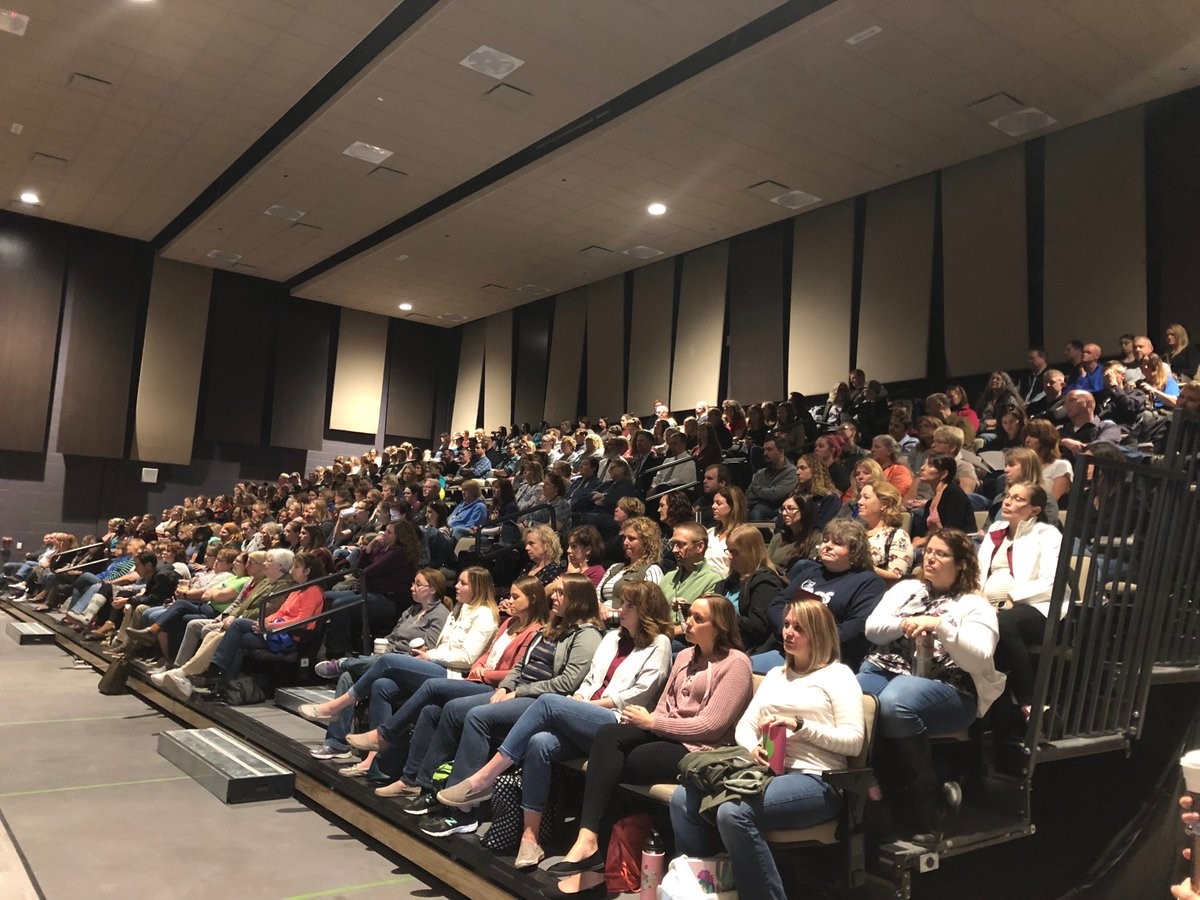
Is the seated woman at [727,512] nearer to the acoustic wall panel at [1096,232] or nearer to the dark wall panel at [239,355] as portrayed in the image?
the acoustic wall panel at [1096,232]

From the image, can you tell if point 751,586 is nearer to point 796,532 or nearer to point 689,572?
point 689,572

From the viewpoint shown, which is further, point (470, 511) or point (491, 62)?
point (470, 511)

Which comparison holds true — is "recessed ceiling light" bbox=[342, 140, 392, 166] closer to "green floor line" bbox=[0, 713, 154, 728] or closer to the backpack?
"green floor line" bbox=[0, 713, 154, 728]

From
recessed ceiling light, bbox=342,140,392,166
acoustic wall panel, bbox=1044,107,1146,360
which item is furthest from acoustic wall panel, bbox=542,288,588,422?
acoustic wall panel, bbox=1044,107,1146,360

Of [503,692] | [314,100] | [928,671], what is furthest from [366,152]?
[928,671]

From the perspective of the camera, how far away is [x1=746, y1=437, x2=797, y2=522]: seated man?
599 centimetres

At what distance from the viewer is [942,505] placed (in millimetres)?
4543

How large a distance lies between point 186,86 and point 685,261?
6095 millimetres

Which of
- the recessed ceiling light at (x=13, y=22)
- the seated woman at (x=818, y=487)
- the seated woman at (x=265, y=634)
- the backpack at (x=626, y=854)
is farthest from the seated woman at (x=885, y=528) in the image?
the recessed ceiling light at (x=13, y=22)

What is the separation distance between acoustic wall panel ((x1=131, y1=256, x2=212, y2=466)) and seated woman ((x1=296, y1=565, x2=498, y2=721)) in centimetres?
1051

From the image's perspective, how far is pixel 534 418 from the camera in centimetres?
1426

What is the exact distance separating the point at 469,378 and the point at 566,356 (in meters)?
3.00

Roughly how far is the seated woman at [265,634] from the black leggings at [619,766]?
11.4 ft

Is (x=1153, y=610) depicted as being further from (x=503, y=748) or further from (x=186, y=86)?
(x=186, y=86)
